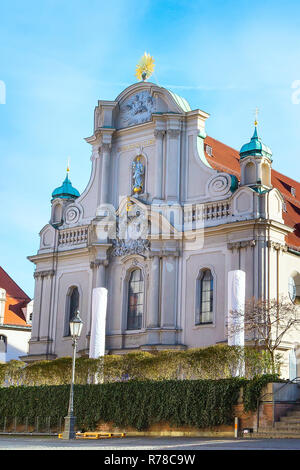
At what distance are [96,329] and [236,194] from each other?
1016 centimetres

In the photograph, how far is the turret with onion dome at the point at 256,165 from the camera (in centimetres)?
3988

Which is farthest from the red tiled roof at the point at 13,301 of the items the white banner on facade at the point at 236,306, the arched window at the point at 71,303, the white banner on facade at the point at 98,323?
the white banner on facade at the point at 236,306

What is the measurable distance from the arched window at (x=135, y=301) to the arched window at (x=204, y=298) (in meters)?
3.67

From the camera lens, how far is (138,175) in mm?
45375

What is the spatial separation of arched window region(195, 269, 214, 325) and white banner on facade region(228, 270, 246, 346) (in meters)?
5.30

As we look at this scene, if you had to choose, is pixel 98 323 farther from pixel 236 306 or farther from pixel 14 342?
pixel 14 342

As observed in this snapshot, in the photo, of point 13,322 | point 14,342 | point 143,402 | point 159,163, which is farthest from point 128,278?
point 13,322

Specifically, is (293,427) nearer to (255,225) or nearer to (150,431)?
(150,431)

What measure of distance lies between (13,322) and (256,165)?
30.7m

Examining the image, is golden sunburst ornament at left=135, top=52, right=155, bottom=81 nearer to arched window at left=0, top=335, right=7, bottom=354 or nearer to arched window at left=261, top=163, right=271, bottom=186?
arched window at left=261, top=163, right=271, bottom=186

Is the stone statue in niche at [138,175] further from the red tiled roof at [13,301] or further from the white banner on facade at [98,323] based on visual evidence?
the red tiled roof at [13,301]
